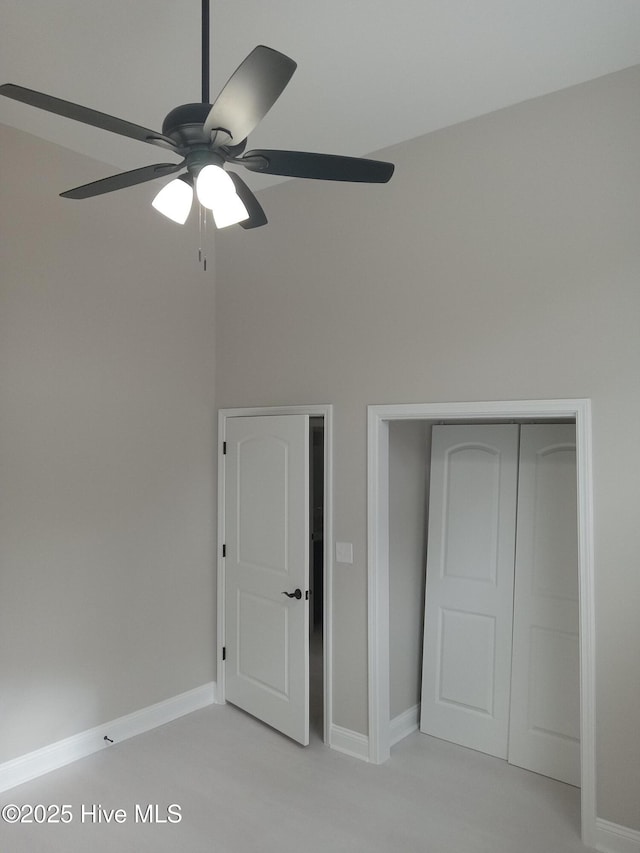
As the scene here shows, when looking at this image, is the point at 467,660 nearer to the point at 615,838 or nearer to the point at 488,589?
the point at 488,589

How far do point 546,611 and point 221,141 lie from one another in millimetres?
2789

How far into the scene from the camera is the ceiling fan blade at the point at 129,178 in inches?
69.6

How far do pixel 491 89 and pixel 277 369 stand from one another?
73.9 inches

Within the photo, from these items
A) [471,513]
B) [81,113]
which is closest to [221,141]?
[81,113]

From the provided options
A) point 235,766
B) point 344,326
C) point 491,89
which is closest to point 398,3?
point 491,89

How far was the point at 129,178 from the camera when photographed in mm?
1845

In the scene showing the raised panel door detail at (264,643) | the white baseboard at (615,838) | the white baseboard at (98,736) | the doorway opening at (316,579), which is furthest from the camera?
the doorway opening at (316,579)

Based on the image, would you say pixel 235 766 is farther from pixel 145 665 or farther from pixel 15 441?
pixel 15 441

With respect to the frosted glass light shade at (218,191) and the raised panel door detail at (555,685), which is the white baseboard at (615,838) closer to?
the raised panel door detail at (555,685)

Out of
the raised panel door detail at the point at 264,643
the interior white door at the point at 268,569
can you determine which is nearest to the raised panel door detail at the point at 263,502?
the interior white door at the point at 268,569

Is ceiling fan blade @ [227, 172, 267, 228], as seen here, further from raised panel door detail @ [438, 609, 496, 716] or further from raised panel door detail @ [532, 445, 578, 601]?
raised panel door detail @ [438, 609, 496, 716]

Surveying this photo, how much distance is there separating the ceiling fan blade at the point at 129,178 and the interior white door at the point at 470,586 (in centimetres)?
236

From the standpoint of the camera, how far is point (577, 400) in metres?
2.65

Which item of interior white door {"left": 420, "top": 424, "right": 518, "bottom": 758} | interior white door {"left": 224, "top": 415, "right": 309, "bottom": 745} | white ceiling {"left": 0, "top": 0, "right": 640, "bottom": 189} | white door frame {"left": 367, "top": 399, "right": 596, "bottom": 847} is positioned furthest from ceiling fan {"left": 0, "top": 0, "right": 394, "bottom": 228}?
interior white door {"left": 420, "top": 424, "right": 518, "bottom": 758}
